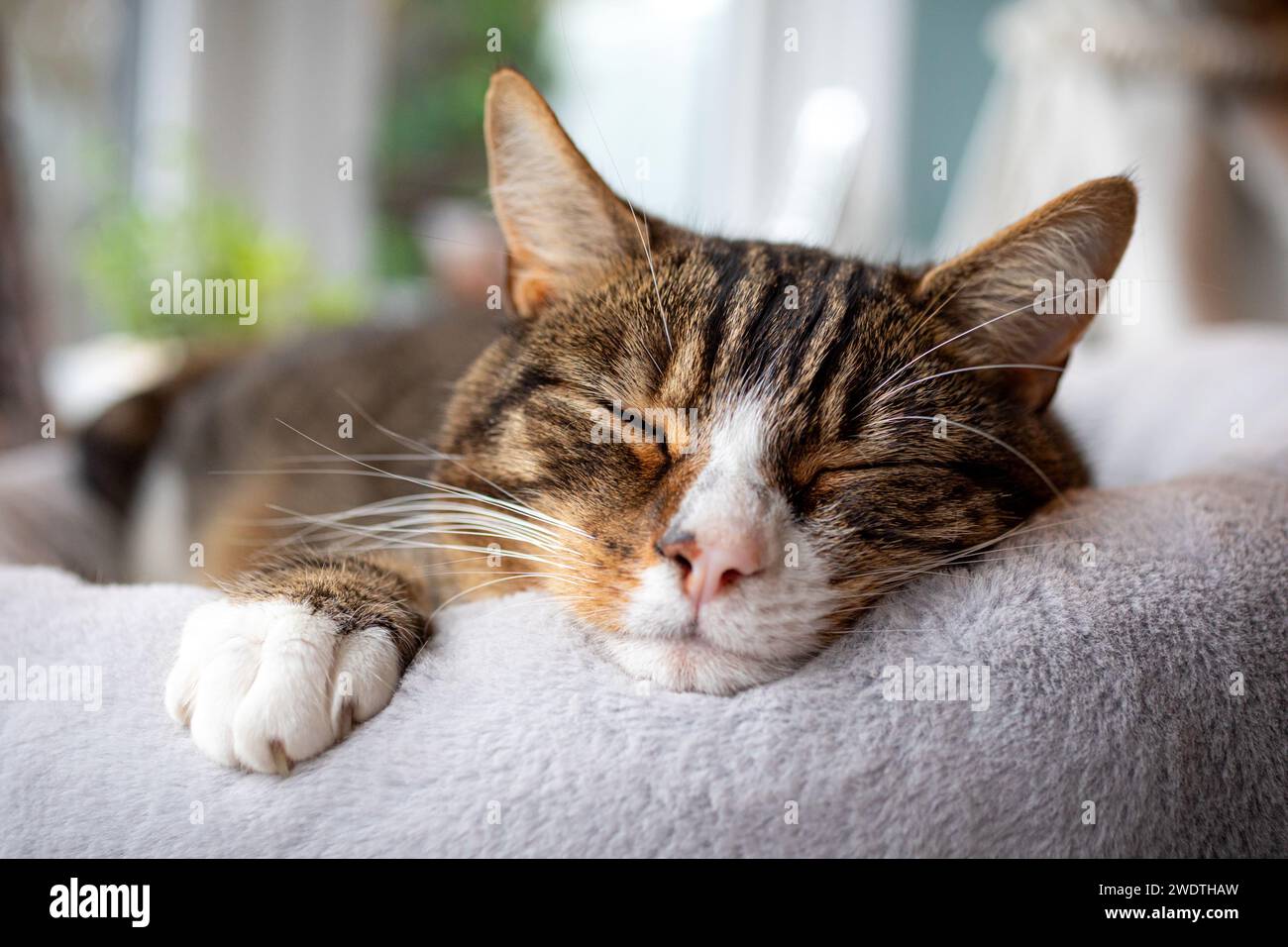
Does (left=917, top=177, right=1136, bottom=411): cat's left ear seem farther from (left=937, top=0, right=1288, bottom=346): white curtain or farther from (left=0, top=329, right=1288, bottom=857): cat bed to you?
(left=937, top=0, right=1288, bottom=346): white curtain

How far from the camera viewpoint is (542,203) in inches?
42.1

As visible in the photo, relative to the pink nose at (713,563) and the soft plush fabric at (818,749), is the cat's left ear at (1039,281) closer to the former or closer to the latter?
the soft plush fabric at (818,749)

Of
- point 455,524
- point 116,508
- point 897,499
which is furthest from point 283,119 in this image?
point 897,499

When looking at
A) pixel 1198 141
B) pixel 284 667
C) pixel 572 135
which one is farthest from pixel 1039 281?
pixel 1198 141

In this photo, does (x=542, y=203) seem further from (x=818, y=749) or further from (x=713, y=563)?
(x=818, y=749)

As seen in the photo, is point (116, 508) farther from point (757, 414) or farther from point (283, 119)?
point (283, 119)

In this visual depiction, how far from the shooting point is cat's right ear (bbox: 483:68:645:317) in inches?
38.7

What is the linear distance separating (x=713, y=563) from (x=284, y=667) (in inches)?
14.3

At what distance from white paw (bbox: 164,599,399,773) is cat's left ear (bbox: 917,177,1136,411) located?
695 mm

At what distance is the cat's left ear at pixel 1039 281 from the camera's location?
90 cm

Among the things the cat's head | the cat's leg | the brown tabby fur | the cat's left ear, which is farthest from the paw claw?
the cat's left ear

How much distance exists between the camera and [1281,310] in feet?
7.78

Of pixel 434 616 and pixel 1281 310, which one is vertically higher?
pixel 1281 310
